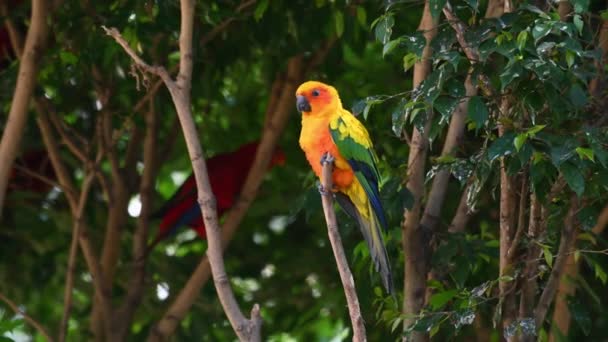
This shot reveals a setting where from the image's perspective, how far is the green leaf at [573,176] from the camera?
3.22 m

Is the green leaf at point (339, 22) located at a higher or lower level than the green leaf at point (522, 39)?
higher

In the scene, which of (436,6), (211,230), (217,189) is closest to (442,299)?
(436,6)

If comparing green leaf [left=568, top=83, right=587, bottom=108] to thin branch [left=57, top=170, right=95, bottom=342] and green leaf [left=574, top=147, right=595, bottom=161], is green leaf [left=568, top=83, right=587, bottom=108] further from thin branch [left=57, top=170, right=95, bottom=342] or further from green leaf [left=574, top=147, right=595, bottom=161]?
thin branch [left=57, top=170, right=95, bottom=342]

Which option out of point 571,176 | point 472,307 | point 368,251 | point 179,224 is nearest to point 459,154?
point 368,251

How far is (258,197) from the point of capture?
609cm

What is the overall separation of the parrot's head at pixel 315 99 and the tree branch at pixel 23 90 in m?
1.10

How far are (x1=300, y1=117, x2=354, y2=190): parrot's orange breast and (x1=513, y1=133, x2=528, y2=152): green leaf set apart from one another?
786 millimetres

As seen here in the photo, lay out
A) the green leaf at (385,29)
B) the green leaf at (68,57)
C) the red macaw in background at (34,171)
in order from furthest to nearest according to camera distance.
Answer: the red macaw in background at (34,171)
the green leaf at (68,57)
the green leaf at (385,29)

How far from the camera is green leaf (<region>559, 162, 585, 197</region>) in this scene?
3217 mm

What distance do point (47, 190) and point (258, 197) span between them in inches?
41.9

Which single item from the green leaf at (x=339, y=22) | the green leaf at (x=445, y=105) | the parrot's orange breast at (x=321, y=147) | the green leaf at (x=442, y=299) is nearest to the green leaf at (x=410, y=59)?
the green leaf at (x=445, y=105)

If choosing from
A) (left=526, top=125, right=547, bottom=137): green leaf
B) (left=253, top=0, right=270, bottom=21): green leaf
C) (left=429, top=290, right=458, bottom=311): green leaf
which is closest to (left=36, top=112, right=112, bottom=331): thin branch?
(left=253, top=0, right=270, bottom=21): green leaf

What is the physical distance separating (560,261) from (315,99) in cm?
94

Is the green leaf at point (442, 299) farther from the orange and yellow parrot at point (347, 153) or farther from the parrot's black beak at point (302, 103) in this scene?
the parrot's black beak at point (302, 103)
